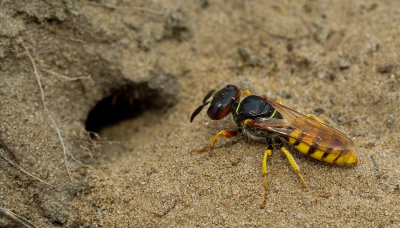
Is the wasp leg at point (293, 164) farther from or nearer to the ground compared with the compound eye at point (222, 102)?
nearer to the ground

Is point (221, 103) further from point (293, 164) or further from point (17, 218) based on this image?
point (17, 218)

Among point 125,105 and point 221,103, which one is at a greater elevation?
point 221,103

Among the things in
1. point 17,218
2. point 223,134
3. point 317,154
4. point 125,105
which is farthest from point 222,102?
point 17,218

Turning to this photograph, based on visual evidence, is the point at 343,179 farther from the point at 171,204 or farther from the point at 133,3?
the point at 133,3

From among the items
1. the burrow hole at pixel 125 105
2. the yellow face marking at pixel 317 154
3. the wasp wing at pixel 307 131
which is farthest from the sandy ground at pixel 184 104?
the wasp wing at pixel 307 131

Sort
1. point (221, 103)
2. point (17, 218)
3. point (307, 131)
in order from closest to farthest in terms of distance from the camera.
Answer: point (17, 218) → point (307, 131) → point (221, 103)

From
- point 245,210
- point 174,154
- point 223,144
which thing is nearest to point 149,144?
point 174,154

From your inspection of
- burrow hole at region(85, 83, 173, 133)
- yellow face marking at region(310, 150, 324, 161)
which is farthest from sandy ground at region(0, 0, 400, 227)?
yellow face marking at region(310, 150, 324, 161)

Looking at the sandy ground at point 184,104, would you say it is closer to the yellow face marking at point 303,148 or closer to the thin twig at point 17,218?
the thin twig at point 17,218
